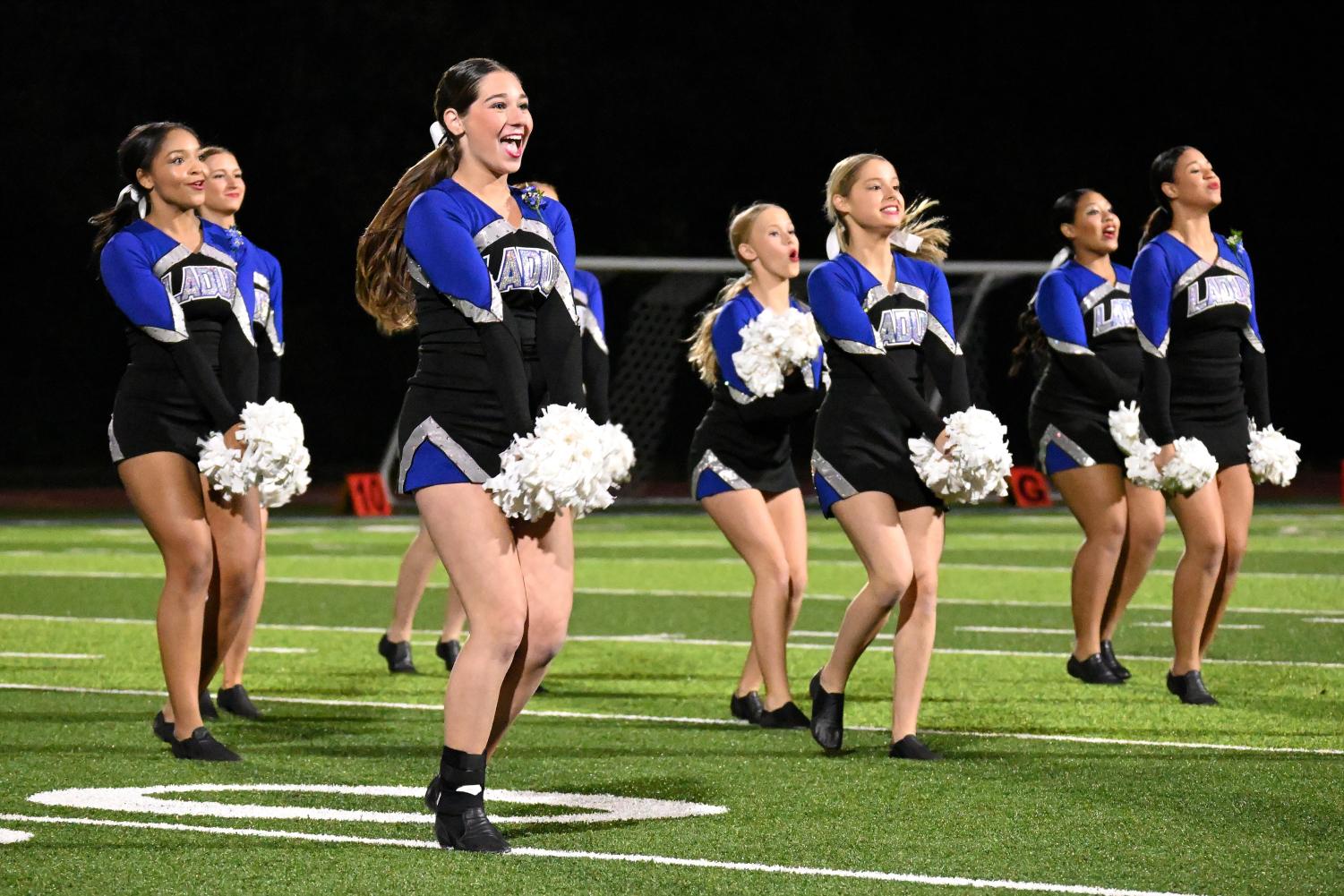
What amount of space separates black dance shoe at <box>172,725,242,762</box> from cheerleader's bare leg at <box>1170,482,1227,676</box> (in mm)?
3361

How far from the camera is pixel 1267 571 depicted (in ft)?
44.6

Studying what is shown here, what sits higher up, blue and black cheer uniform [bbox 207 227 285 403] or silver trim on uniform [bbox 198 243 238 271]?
silver trim on uniform [bbox 198 243 238 271]

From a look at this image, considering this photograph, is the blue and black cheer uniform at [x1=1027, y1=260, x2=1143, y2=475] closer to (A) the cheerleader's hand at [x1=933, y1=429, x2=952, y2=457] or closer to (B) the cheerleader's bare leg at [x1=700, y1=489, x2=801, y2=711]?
(B) the cheerleader's bare leg at [x1=700, y1=489, x2=801, y2=711]

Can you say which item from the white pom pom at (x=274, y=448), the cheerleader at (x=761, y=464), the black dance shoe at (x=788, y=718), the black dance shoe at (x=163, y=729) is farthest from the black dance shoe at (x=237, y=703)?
the black dance shoe at (x=788, y=718)

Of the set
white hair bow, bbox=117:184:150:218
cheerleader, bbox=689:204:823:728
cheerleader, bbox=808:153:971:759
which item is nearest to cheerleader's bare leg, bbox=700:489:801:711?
cheerleader, bbox=689:204:823:728

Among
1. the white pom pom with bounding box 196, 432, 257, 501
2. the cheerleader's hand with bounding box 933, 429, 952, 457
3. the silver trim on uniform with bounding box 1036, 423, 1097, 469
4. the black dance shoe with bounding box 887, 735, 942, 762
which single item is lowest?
the black dance shoe with bounding box 887, 735, 942, 762

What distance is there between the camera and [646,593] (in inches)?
502

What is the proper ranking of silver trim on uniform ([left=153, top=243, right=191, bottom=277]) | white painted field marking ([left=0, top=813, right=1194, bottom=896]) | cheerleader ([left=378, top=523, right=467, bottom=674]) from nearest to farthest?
1. white painted field marking ([left=0, top=813, right=1194, bottom=896])
2. silver trim on uniform ([left=153, top=243, right=191, bottom=277])
3. cheerleader ([left=378, top=523, right=467, bottom=674])

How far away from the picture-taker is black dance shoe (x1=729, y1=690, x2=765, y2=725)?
7.04 metres

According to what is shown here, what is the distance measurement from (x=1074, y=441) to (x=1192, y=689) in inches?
46.4

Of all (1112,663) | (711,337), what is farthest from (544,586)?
(1112,663)

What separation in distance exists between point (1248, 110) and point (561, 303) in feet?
89.6

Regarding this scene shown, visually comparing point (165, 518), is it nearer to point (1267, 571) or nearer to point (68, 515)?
point (1267, 571)

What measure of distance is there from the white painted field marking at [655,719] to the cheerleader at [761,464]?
0.24 metres
